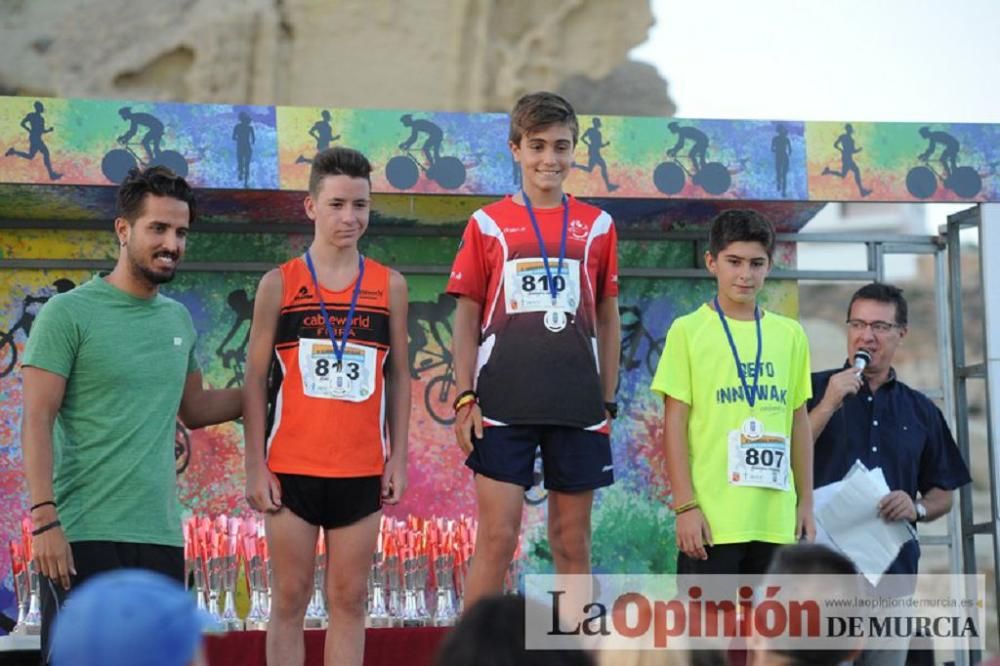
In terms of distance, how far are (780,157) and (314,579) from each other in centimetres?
287

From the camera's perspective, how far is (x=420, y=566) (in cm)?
580

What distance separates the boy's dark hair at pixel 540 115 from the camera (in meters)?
4.76

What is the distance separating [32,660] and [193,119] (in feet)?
7.53

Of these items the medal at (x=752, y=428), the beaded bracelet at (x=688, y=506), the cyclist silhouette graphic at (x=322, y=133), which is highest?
the cyclist silhouette graphic at (x=322, y=133)

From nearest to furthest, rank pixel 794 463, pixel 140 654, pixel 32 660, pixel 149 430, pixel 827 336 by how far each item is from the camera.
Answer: pixel 140 654
pixel 149 430
pixel 794 463
pixel 32 660
pixel 827 336

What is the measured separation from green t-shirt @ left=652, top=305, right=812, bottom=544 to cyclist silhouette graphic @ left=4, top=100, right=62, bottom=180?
2.76 m

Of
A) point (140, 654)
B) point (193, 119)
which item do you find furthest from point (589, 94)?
point (140, 654)

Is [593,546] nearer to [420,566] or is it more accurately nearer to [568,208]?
[420,566]

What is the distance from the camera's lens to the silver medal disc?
15.2 feet

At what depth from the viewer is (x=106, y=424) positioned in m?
4.26

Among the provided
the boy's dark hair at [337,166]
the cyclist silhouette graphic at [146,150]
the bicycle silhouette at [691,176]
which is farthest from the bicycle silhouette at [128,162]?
the bicycle silhouette at [691,176]

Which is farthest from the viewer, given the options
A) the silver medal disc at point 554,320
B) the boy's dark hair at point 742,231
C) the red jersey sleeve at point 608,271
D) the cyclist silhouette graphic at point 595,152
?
the cyclist silhouette graphic at point 595,152

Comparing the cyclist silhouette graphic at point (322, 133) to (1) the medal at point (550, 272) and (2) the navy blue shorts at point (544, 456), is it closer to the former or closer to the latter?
(1) the medal at point (550, 272)

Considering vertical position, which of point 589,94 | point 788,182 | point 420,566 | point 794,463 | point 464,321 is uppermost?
point 589,94
